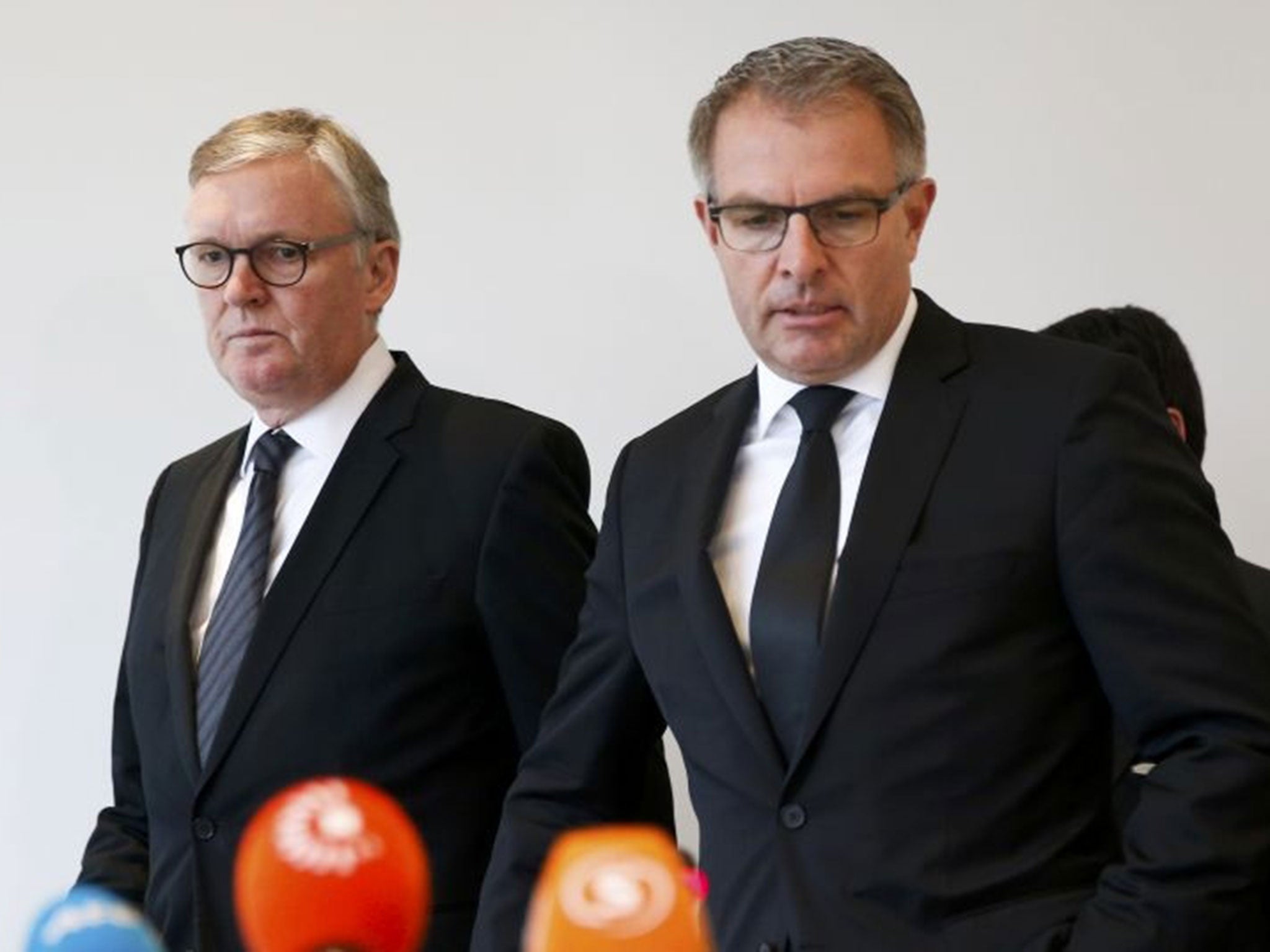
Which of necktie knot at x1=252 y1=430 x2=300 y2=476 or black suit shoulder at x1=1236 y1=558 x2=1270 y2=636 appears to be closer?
black suit shoulder at x1=1236 y1=558 x2=1270 y2=636

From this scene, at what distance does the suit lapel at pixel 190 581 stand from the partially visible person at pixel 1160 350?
1102mm

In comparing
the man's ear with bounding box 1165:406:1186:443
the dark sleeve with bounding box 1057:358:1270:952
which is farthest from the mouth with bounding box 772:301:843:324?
the man's ear with bounding box 1165:406:1186:443

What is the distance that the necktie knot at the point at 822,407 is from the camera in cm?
232

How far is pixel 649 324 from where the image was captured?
11.2 ft

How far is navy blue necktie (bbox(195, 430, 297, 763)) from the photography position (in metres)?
2.77

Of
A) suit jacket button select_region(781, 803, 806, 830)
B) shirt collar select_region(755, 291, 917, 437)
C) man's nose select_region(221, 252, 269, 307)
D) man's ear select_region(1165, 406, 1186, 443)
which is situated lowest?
suit jacket button select_region(781, 803, 806, 830)

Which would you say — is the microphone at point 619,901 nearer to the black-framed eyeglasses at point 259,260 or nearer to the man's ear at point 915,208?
the man's ear at point 915,208

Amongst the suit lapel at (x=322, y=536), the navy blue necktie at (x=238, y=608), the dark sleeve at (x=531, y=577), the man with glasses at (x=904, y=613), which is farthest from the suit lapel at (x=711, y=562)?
the navy blue necktie at (x=238, y=608)

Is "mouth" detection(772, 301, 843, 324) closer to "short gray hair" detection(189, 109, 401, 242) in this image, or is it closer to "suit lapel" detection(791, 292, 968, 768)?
"suit lapel" detection(791, 292, 968, 768)

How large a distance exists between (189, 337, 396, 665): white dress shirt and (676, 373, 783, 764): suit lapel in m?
0.64

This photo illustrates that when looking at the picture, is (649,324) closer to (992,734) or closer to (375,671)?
(375,671)

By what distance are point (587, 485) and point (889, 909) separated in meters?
0.96

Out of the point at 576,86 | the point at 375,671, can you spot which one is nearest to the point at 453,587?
the point at 375,671

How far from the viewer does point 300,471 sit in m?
2.91
